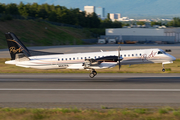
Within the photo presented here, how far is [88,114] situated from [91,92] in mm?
6630

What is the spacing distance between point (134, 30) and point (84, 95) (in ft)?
364

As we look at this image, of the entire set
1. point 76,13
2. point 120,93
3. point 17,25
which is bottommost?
point 120,93

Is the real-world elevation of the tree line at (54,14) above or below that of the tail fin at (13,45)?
above

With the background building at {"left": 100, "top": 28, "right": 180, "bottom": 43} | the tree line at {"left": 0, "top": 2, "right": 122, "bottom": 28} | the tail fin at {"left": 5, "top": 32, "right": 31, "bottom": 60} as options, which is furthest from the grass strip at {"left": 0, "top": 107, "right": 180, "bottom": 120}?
the tree line at {"left": 0, "top": 2, "right": 122, "bottom": 28}

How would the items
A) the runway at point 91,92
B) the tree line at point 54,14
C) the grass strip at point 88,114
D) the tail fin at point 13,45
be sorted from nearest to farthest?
the grass strip at point 88,114, the runway at point 91,92, the tail fin at point 13,45, the tree line at point 54,14

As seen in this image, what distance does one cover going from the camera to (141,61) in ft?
102

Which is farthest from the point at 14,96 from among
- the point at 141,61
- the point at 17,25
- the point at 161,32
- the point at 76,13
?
the point at 76,13

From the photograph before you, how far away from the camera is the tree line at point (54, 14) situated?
121 meters

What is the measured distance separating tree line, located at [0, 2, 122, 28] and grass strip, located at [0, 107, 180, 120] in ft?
360

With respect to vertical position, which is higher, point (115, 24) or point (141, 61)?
point (115, 24)

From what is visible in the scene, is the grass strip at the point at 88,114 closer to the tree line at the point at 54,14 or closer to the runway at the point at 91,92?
the runway at the point at 91,92

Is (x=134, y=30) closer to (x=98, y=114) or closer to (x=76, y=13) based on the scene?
(x=76, y=13)

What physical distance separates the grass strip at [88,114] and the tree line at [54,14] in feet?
360

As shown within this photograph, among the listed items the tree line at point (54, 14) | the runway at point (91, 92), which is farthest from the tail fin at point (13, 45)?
the tree line at point (54, 14)
